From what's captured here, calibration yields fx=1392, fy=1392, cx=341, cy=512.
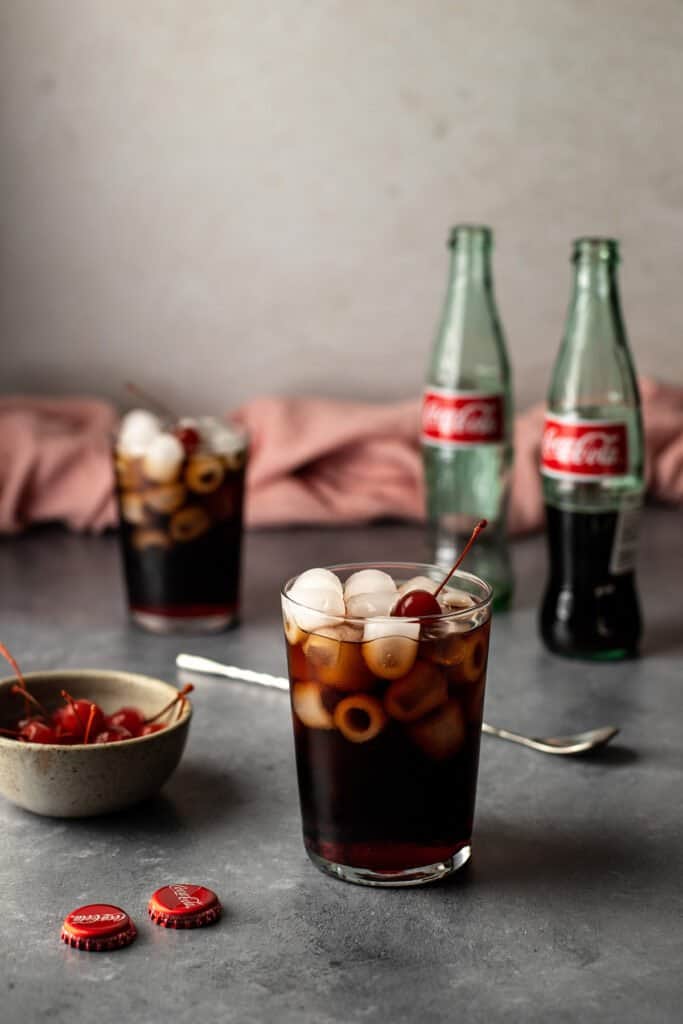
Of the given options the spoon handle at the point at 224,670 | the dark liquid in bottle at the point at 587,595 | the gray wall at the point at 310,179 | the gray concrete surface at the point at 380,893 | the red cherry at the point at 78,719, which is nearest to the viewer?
the gray concrete surface at the point at 380,893

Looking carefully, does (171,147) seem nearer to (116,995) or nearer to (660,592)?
(660,592)

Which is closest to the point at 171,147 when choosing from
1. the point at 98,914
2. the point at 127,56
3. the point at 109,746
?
the point at 127,56

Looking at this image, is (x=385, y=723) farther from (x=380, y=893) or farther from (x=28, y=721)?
(x=28, y=721)

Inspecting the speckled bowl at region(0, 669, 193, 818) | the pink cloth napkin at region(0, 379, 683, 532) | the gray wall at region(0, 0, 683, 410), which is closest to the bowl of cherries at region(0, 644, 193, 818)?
the speckled bowl at region(0, 669, 193, 818)

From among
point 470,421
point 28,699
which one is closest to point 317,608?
point 28,699

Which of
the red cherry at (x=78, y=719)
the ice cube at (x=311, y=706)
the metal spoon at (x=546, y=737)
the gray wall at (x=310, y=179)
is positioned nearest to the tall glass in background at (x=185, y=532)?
the metal spoon at (x=546, y=737)

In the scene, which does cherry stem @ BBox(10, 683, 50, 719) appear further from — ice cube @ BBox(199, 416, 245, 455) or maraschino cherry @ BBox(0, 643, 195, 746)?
ice cube @ BBox(199, 416, 245, 455)

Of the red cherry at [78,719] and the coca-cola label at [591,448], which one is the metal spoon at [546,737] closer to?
the red cherry at [78,719]
